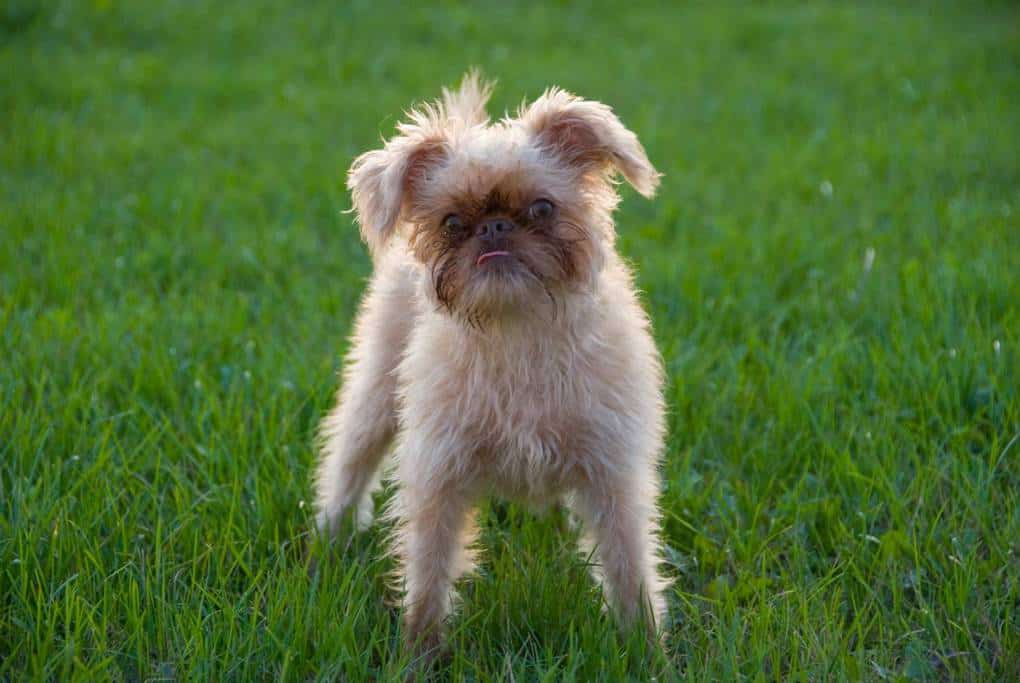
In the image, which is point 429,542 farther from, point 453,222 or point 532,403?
point 453,222

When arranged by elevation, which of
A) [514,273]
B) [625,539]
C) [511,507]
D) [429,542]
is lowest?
[511,507]

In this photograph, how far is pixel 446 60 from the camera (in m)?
10.8

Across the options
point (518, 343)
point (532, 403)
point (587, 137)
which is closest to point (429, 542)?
point (532, 403)

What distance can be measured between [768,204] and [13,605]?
547 centimetres

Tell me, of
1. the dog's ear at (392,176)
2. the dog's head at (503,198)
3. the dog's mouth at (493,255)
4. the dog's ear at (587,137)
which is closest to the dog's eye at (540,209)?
the dog's head at (503,198)

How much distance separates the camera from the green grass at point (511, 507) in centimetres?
301

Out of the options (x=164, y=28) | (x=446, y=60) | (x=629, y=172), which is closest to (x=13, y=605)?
(x=629, y=172)

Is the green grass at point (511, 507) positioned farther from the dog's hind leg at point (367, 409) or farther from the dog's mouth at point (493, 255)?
the dog's mouth at point (493, 255)

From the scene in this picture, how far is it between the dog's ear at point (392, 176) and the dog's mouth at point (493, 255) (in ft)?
1.14

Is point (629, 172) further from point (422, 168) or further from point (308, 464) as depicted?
point (308, 464)

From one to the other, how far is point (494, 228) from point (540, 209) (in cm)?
16

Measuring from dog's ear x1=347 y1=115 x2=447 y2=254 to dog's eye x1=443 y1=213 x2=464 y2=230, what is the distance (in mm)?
166

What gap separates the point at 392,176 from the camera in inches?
115

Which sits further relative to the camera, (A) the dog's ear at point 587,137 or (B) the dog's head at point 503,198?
(A) the dog's ear at point 587,137
